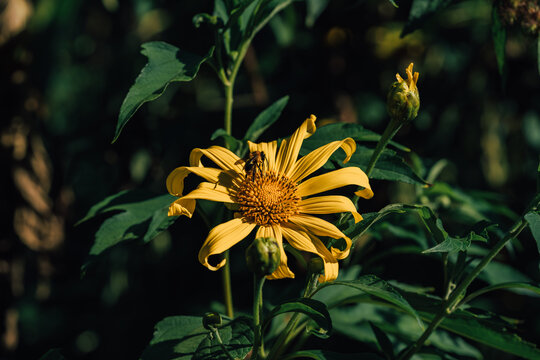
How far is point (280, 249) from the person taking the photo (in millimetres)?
817

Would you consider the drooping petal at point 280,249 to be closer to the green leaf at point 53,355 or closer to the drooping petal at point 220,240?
the drooping petal at point 220,240

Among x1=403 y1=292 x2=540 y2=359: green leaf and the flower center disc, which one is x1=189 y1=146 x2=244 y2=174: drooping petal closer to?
the flower center disc

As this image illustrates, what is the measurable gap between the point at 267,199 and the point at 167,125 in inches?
34.5

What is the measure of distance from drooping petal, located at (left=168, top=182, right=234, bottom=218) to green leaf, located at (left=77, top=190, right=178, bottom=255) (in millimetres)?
98

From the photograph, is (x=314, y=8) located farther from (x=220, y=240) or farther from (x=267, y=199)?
(x=220, y=240)

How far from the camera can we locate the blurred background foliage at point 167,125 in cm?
173

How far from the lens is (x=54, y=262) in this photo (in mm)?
1924

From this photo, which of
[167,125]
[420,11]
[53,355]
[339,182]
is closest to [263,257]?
[339,182]

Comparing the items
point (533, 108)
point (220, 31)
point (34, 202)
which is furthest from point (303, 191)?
point (533, 108)

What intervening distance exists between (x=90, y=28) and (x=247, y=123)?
102cm

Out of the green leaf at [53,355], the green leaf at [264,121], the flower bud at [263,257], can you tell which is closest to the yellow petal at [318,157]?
the green leaf at [264,121]

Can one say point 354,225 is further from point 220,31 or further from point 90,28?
point 90,28

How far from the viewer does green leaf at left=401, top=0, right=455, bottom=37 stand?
1054 millimetres

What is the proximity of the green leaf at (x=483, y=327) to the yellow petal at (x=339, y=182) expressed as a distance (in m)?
0.23
